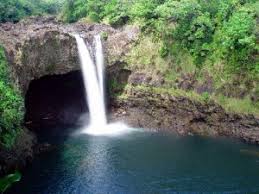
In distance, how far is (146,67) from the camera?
1631 inches

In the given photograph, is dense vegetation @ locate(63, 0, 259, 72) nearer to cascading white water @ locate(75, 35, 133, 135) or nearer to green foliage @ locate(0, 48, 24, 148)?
cascading white water @ locate(75, 35, 133, 135)

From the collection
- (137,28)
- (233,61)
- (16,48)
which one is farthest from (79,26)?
(233,61)

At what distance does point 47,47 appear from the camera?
121 feet

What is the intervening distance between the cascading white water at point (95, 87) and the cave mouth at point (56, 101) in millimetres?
764

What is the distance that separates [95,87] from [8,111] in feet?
56.9

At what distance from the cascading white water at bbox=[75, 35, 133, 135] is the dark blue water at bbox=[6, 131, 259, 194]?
141 inches

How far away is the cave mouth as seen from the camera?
4050 cm

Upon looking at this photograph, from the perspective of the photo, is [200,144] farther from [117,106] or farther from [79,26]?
[79,26]

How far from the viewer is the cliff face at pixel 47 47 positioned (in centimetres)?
3362

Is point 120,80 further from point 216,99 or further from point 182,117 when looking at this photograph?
point 216,99

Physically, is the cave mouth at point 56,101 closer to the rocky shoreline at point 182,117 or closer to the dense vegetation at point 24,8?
the rocky shoreline at point 182,117

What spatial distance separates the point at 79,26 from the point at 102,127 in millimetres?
11038

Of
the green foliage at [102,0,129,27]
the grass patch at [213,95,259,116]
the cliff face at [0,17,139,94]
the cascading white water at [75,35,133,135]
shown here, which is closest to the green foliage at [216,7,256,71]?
the grass patch at [213,95,259,116]

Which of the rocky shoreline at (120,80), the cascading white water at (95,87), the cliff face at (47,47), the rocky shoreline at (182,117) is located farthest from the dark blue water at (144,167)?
the cliff face at (47,47)
